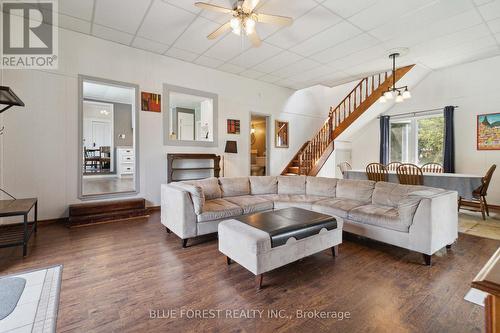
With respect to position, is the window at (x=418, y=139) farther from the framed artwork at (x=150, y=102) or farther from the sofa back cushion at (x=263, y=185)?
the framed artwork at (x=150, y=102)

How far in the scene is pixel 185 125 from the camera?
31.6 ft

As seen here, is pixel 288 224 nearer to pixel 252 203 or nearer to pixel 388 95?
pixel 252 203

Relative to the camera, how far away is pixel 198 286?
7.03ft

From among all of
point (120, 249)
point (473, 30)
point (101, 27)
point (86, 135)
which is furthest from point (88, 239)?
point (86, 135)

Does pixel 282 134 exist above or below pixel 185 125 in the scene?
below

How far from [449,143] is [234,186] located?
5564mm

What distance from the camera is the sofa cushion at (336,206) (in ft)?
10.9

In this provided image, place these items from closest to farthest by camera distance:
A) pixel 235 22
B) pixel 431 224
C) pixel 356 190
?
pixel 431 224
pixel 235 22
pixel 356 190

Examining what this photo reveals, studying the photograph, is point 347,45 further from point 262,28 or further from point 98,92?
point 98,92

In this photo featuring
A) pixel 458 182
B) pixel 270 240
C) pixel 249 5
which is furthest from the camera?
pixel 458 182

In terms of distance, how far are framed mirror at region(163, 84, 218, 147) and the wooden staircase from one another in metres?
2.85

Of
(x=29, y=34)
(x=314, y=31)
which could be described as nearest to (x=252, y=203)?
(x=314, y=31)

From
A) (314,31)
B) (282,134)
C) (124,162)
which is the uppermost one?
(314,31)

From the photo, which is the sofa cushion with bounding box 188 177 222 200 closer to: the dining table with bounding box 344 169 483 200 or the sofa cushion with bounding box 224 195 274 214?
the sofa cushion with bounding box 224 195 274 214
